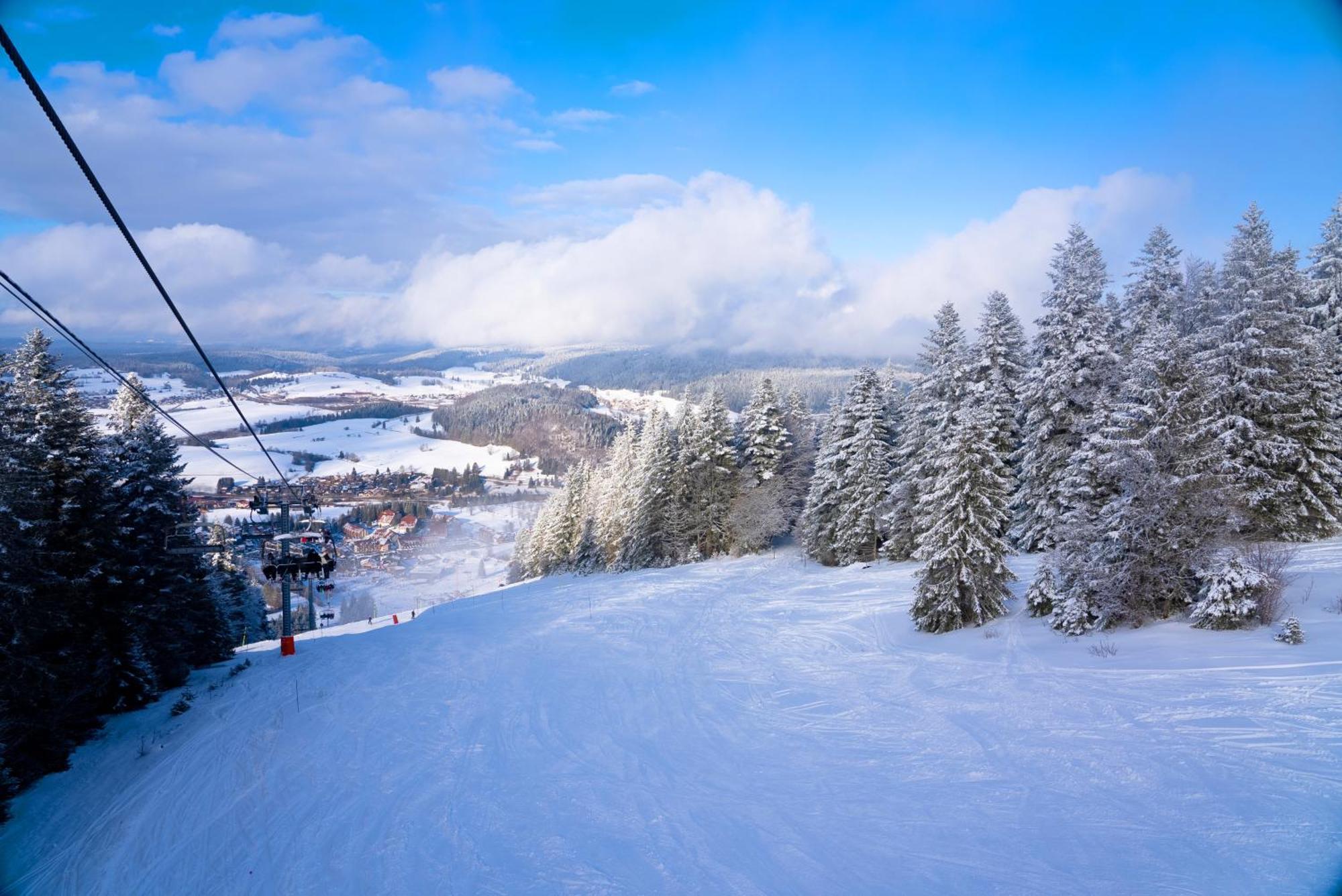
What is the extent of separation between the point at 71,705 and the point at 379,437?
614 feet

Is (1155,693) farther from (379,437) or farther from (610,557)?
(379,437)

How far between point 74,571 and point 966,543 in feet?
80.0

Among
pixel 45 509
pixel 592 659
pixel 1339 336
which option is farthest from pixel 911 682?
pixel 1339 336

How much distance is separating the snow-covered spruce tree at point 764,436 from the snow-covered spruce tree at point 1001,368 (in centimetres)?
1375

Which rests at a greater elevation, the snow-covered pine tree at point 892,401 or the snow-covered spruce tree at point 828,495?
the snow-covered pine tree at point 892,401

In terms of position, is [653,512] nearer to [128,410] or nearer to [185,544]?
[185,544]

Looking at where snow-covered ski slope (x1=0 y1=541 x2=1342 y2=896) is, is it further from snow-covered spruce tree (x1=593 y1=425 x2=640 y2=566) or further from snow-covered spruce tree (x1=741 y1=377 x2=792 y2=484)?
snow-covered spruce tree (x1=593 y1=425 x2=640 y2=566)

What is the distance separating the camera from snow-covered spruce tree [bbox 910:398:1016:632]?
15781mm

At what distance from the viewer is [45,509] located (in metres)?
15.1

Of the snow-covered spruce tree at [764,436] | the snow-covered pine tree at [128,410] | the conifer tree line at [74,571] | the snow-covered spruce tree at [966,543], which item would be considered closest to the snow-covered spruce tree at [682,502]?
the snow-covered spruce tree at [764,436]

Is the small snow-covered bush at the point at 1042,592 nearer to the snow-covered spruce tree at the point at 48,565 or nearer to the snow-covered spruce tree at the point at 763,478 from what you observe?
the snow-covered spruce tree at the point at 763,478

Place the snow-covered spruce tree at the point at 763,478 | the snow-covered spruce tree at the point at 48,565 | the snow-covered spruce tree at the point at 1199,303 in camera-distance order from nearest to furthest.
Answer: the snow-covered spruce tree at the point at 48,565 → the snow-covered spruce tree at the point at 1199,303 → the snow-covered spruce tree at the point at 763,478

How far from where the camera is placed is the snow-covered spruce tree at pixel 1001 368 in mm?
27141

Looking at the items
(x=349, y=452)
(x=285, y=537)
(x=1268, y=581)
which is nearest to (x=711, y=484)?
(x=285, y=537)
